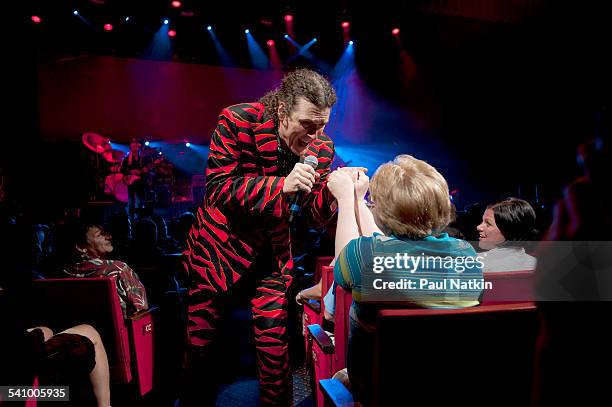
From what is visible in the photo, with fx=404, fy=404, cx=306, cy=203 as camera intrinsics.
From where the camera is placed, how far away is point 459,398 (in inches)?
40.3

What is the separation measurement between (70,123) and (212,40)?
10.7 feet

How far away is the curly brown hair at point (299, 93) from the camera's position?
1.43 metres

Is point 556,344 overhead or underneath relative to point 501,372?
overhead

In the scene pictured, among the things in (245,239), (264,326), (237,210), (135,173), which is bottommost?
(264,326)

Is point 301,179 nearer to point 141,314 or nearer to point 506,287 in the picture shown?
point 506,287

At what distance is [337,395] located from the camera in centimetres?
121

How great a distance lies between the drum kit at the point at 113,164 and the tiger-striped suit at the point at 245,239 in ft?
25.9

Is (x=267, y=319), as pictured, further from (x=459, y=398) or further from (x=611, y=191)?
(x=611, y=191)

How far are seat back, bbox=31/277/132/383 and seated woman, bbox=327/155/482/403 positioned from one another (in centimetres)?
145

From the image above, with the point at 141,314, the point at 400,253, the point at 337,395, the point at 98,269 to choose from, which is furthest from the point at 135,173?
the point at 400,253

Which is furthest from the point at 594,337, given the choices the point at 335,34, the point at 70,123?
the point at 70,123

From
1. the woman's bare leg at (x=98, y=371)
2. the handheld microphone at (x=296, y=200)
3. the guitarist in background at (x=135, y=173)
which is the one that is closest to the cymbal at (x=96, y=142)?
the guitarist in background at (x=135, y=173)

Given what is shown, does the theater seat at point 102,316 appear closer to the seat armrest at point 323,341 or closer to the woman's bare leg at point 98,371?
the woman's bare leg at point 98,371

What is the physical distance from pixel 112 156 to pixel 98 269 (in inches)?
271
